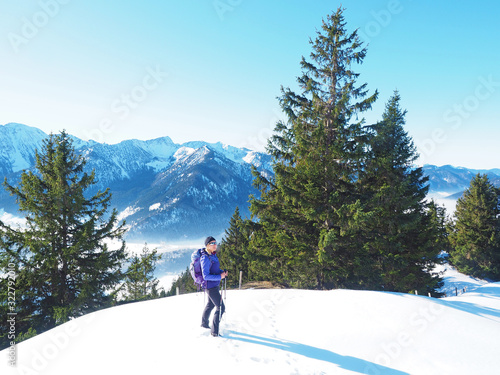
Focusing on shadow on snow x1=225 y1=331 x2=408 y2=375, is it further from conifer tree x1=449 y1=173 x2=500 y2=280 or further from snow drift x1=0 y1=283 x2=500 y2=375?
conifer tree x1=449 y1=173 x2=500 y2=280

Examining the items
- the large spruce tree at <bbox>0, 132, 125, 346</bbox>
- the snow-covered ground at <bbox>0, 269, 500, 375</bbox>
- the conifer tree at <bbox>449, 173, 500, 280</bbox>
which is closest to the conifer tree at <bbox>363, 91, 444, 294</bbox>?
the snow-covered ground at <bbox>0, 269, 500, 375</bbox>

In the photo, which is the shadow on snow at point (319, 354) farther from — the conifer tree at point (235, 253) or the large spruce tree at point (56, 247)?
the conifer tree at point (235, 253)

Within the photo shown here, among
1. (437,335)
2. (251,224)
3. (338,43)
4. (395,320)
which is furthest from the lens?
(251,224)

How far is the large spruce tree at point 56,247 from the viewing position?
1227cm

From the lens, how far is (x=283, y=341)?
5727 mm

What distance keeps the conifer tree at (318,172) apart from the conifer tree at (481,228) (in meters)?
24.3

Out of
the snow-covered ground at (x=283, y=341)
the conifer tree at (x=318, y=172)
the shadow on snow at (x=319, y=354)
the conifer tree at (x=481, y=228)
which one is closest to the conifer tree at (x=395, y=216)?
the conifer tree at (x=318, y=172)

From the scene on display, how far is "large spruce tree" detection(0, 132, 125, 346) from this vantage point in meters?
12.3

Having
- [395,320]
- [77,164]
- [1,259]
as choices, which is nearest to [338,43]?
[395,320]

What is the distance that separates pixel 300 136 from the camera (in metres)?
12.0

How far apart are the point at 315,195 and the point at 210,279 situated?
25.6 ft

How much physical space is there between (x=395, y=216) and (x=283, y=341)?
36.9 ft

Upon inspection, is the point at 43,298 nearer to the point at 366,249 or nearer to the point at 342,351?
the point at 342,351

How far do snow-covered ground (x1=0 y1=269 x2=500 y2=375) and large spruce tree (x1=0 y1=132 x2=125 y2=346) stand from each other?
720 cm
